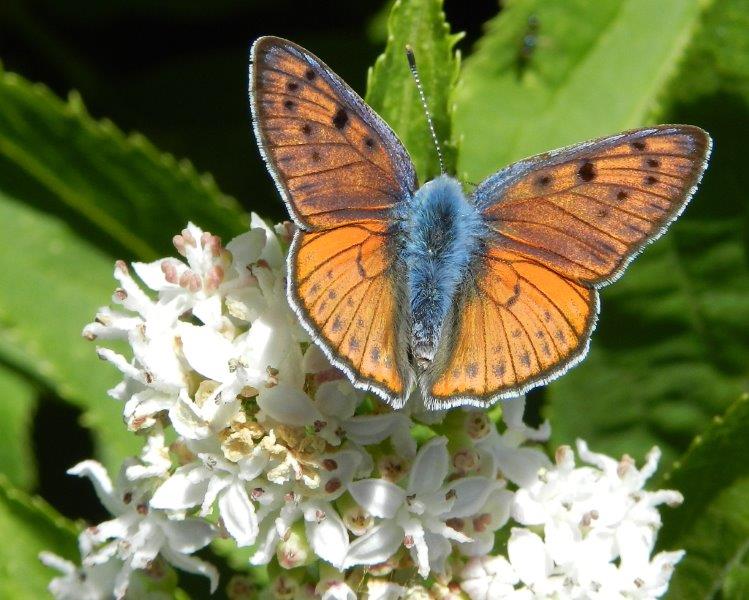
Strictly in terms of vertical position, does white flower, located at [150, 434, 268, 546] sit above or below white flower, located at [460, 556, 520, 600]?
above

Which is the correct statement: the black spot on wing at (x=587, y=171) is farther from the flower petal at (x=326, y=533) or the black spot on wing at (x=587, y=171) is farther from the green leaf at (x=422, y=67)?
the flower petal at (x=326, y=533)

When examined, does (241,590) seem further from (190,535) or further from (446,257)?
(446,257)

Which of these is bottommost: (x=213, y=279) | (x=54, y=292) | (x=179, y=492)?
(x=179, y=492)

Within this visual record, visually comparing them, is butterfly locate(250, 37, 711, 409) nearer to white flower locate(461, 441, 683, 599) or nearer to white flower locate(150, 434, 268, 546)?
white flower locate(150, 434, 268, 546)

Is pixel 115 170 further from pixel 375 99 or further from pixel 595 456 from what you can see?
pixel 595 456

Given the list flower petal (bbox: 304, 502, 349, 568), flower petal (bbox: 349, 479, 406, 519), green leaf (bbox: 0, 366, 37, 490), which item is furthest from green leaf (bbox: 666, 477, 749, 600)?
green leaf (bbox: 0, 366, 37, 490)

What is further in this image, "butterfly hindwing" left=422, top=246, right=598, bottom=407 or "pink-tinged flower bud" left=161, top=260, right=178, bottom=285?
"pink-tinged flower bud" left=161, top=260, right=178, bottom=285

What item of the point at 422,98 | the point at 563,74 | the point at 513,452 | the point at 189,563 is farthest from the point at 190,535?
the point at 563,74
